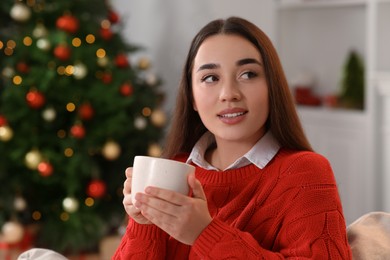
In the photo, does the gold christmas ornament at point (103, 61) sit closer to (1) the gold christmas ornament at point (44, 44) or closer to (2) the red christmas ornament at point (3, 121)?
(1) the gold christmas ornament at point (44, 44)

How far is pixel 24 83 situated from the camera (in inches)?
139

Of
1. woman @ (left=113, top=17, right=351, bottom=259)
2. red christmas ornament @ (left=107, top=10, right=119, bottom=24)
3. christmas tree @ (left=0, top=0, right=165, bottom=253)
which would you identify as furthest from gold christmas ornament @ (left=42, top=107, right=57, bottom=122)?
woman @ (left=113, top=17, right=351, bottom=259)

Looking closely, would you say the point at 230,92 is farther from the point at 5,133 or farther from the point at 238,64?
the point at 5,133

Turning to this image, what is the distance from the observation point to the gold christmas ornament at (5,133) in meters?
3.48

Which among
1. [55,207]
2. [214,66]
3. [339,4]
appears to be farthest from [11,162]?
[214,66]

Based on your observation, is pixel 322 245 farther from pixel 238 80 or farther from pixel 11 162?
pixel 11 162

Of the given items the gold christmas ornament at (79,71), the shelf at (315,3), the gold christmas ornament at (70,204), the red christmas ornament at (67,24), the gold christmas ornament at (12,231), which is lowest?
the gold christmas ornament at (12,231)

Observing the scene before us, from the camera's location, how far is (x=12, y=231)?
3.55 m

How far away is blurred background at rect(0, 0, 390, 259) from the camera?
140 inches

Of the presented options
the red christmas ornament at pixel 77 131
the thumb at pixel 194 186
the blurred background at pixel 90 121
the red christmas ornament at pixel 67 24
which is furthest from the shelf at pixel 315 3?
the thumb at pixel 194 186

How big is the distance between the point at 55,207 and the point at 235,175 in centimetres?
249

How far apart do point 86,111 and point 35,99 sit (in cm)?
26

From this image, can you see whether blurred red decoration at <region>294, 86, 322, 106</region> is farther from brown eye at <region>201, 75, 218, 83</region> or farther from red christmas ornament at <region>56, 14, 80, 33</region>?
brown eye at <region>201, 75, 218, 83</region>

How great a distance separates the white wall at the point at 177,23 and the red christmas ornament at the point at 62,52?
3.78 ft
